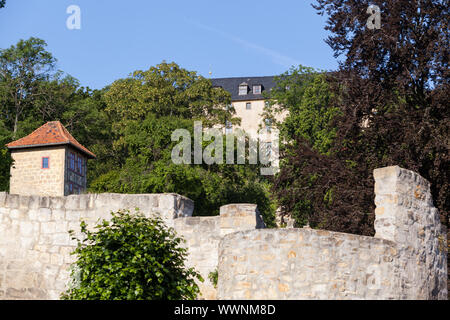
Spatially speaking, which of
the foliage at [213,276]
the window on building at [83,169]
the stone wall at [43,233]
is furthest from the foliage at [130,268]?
the window on building at [83,169]

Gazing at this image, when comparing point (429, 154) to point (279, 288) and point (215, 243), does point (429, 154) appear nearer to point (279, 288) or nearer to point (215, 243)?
point (215, 243)

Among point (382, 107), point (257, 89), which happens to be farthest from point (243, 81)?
point (382, 107)

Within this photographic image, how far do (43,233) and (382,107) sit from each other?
10334mm

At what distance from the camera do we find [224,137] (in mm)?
44000

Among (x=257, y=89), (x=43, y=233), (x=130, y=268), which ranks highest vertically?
(x=257, y=89)

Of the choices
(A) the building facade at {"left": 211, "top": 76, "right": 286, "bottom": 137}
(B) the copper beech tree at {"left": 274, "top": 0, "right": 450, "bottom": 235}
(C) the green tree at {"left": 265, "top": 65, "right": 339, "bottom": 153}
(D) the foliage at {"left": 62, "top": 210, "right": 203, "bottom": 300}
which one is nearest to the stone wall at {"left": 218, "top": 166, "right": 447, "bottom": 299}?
(D) the foliage at {"left": 62, "top": 210, "right": 203, "bottom": 300}

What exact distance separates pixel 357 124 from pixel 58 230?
9421mm

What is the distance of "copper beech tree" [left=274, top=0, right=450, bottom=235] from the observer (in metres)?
19.4

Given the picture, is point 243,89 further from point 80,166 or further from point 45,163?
point 45,163

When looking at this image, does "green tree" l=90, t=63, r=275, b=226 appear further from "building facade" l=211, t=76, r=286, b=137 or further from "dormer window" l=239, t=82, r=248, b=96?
"dormer window" l=239, t=82, r=248, b=96

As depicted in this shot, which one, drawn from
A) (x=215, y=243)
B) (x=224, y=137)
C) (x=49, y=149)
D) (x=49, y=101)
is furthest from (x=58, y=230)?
(x=49, y=101)

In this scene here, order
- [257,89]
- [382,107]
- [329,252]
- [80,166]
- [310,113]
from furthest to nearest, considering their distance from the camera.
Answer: [257,89] → [310,113] → [80,166] → [382,107] → [329,252]

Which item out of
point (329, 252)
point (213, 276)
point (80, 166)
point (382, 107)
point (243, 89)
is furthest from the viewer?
point (243, 89)

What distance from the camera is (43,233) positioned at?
15305 mm
